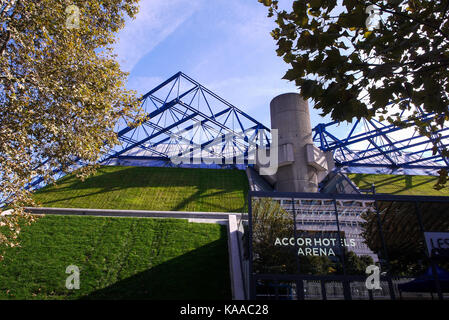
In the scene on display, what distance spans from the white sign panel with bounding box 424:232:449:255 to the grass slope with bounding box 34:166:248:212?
1344 centimetres

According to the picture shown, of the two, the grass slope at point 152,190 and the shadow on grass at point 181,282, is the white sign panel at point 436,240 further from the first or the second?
the grass slope at point 152,190

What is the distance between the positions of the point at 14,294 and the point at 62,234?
5090 mm

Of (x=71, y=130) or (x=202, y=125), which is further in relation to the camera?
(x=202, y=125)

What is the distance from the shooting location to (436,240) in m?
12.3

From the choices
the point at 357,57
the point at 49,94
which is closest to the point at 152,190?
the point at 49,94

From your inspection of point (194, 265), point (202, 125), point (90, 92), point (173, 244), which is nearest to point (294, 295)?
point (194, 265)

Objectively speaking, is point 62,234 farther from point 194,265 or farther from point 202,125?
point 202,125

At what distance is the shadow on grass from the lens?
12625mm

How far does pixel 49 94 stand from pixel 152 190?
63.9ft

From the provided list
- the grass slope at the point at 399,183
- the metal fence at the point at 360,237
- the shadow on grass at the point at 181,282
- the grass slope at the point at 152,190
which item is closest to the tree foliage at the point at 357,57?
the metal fence at the point at 360,237

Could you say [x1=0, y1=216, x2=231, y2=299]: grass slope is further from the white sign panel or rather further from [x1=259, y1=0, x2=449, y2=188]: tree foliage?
[x1=259, y1=0, x2=449, y2=188]: tree foliage

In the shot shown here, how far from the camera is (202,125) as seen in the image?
37.8 metres

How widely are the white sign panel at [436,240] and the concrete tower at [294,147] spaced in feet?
43.7

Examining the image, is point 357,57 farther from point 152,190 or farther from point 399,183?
point 399,183
